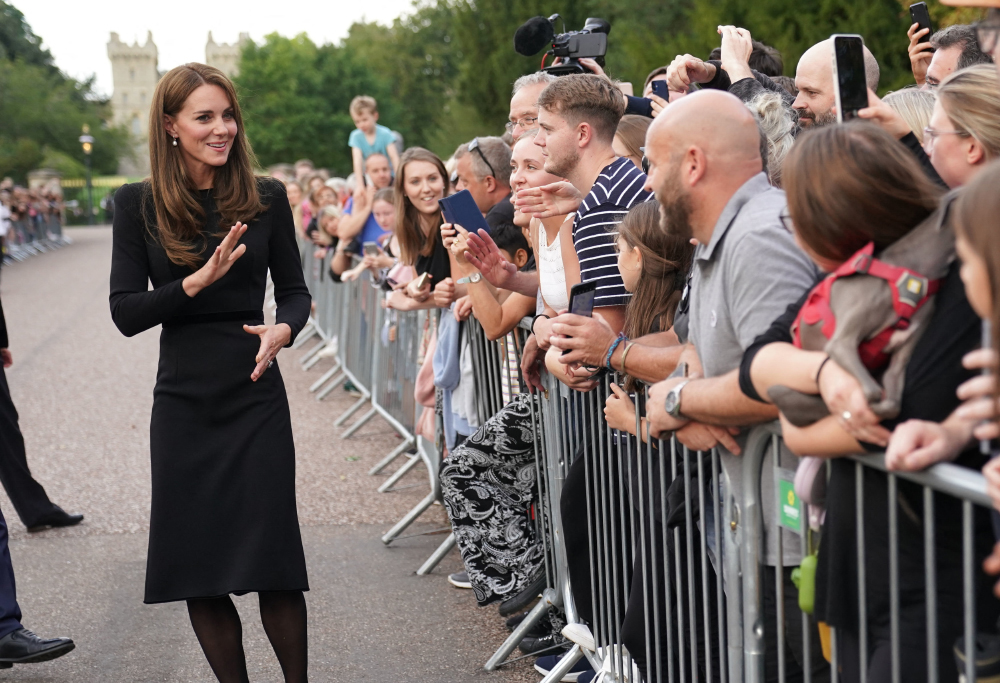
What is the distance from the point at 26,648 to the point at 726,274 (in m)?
3.46

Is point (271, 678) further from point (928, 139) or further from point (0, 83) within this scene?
point (0, 83)

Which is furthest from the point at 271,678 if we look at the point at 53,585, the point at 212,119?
the point at 212,119

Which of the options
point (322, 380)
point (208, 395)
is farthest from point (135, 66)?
point (208, 395)

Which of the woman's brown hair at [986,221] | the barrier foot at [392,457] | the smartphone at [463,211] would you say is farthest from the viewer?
the barrier foot at [392,457]

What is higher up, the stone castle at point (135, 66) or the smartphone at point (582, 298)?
the stone castle at point (135, 66)

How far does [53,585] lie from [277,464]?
262 cm

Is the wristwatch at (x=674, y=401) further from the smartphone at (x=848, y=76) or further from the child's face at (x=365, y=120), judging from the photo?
the child's face at (x=365, y=120)

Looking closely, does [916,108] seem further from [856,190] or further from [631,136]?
[856,190]

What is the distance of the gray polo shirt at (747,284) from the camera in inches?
104

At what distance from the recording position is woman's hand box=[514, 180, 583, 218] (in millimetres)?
4125

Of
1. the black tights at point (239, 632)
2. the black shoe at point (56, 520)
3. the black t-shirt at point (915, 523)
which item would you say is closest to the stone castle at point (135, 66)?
the black shoe at point (56, 520)

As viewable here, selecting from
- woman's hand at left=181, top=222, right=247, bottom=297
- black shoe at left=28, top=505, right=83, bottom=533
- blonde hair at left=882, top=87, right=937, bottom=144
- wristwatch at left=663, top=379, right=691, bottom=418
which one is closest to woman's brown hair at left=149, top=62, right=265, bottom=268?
woman's hand at left=181, top=222, right=247, bottom=297

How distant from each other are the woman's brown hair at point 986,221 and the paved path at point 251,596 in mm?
3247

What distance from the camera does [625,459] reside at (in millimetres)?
3664
